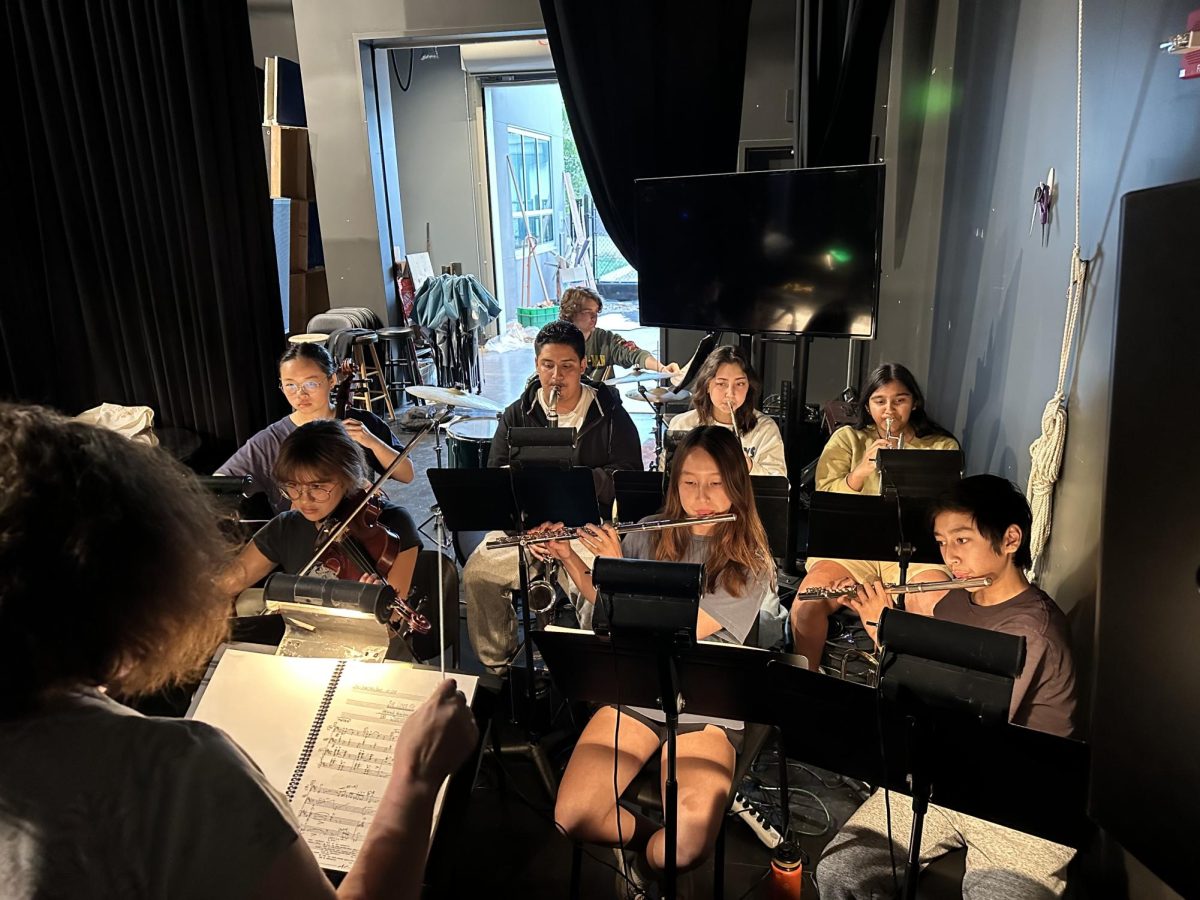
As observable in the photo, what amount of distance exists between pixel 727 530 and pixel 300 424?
1.89m

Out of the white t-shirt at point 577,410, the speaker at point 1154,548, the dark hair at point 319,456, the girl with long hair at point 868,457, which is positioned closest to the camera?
the speaker at point 1154,548

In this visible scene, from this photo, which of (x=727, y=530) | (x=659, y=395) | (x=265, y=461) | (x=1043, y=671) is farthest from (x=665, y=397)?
(x=1043, y=671)

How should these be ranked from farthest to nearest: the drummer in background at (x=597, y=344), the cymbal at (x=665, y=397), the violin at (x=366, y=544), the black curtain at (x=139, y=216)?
1. the drummer in background at (x=597, y=344)
2. the cymbal at (x=665, y=397)
3. the black curtain at (x=139, y=216)
4. the violin at (x=366, y=544)

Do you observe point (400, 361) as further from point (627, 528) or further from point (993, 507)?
point (993, 507)

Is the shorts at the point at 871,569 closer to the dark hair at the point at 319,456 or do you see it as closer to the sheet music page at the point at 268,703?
the dark hair at the point at 319,456

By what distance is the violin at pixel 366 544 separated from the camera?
213cm

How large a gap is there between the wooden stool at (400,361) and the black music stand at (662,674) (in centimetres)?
454

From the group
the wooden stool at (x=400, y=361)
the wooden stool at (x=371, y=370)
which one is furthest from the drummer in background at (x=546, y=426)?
the wooden stool at (x=400, y=361)

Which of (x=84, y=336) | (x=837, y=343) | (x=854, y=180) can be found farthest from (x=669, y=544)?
(x=84, y=336)

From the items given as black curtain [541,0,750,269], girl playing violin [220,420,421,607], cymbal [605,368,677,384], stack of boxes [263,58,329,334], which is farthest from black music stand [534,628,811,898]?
stack of boxes [263,58,329,334]

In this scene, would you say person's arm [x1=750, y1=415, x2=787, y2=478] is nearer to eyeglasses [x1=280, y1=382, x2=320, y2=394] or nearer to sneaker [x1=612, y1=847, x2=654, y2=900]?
sneaker [x1=612, y1=847, x2=654, y2=900]

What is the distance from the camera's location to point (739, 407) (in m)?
3.27

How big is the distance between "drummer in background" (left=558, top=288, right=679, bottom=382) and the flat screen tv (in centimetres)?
91

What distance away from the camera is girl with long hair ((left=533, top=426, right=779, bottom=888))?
1.89 m
